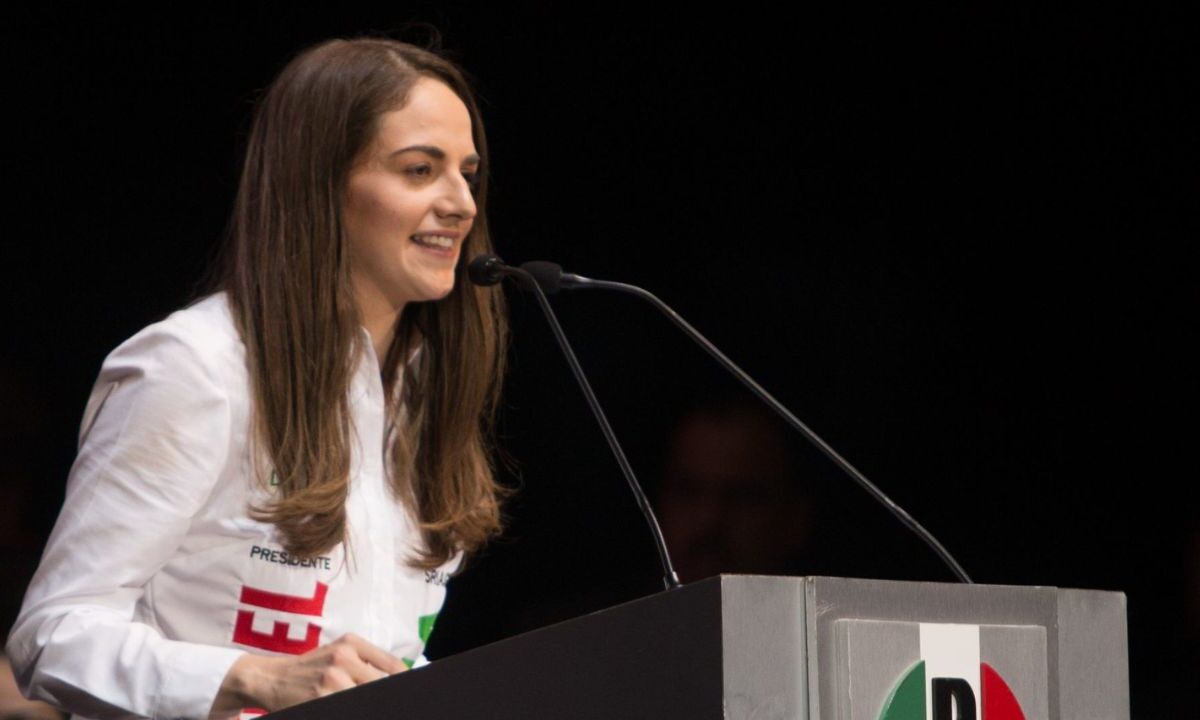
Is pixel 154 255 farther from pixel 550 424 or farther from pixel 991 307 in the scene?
pixel 991 307

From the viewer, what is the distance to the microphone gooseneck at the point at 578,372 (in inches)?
61.6

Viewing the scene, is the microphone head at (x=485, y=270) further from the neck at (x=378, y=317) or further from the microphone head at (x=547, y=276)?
the neck at (x=378, y=317)

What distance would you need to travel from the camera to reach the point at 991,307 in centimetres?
357

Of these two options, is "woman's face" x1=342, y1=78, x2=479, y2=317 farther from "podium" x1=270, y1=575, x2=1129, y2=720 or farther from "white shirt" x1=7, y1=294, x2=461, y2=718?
"podium" x1=270, y1=575, x2=1129, y2=720

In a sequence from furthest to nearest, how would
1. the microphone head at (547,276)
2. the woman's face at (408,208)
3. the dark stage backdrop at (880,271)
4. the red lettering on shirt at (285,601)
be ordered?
the dark stage backdrop at (880,271) < the woman's face at (408,208) < the red lettering on shirt at (285,601) < the microphone head at (547,276)

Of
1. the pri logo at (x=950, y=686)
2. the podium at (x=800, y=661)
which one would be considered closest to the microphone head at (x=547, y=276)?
the podium at (x=800, y=661)

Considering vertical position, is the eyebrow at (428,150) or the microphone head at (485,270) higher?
the eyebrow at (428,150)

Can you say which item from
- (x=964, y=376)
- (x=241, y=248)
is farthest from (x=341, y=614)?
(x=964, y=376)

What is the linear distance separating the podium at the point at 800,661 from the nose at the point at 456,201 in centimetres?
107

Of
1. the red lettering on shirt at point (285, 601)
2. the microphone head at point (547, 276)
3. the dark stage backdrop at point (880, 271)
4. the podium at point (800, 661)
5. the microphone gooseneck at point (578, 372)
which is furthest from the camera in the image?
the dark stage backdrop at point (880, 271)

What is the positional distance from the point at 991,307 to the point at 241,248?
6.17 ft

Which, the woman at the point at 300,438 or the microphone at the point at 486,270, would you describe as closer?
the woman at the point at 300,438

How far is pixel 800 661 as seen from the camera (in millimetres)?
1080

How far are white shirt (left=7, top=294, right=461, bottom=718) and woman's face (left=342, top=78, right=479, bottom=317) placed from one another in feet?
0.69
